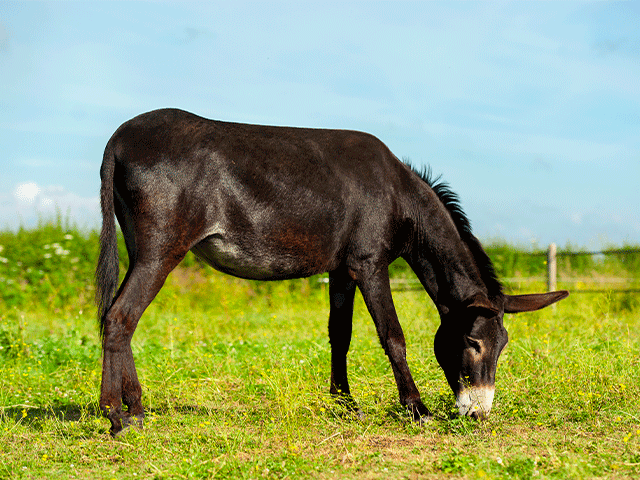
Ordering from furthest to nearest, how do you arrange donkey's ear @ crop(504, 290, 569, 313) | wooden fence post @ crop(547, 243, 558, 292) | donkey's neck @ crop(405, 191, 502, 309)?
wooden fence post @ crop(547, 243, 558, 292)
donkey's neck @ crop(405, 191, 502, 309)
donkey's ear @ crop(504, 290, 569, 313)

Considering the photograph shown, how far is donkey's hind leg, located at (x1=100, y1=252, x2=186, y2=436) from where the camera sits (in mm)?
4293

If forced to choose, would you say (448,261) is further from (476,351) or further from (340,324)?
(340,324)

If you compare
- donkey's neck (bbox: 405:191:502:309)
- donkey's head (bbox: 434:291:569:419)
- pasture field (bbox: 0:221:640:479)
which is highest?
donkey's neck (bbox: 405:191:502:309)

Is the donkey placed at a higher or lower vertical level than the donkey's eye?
higher

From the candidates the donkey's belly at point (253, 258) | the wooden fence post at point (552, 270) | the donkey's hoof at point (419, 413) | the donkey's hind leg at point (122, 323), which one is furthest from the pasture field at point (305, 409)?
the wooden fence post at point (552, 270)

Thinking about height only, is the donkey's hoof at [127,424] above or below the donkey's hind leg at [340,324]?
below

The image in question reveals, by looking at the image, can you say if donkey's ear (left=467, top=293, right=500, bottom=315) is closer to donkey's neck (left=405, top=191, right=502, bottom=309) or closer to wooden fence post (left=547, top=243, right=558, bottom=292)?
donkey's neck (left=405, top=191, right=502, bottom=309)

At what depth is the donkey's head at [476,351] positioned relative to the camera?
4.84m

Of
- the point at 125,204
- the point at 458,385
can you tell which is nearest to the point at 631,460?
the point at 458,385

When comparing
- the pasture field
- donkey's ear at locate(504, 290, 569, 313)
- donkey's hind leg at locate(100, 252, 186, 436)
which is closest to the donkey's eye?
donkey's ear at locate(504, 290, 569, 313)

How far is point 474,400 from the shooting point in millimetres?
4844

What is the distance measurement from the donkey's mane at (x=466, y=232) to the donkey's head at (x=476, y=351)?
0.27 meters

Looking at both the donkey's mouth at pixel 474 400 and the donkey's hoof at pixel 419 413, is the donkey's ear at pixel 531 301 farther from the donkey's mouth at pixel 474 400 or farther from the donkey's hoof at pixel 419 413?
the donkey's hoof at pixel 419 413

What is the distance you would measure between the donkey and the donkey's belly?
1 centimetres
